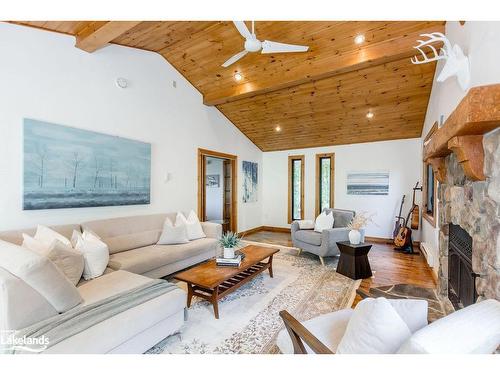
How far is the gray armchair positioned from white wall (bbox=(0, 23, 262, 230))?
215 cm

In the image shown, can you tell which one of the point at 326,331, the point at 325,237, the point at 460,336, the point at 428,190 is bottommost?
the point at 326,331

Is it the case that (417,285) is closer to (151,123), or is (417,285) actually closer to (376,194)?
(376,194)

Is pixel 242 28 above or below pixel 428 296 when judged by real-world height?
above

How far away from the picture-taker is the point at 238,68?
411 cm

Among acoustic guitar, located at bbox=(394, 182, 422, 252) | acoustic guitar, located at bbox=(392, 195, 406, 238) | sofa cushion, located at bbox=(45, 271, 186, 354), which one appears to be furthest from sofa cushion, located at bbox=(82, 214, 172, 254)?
acoustic guitar, located at bbox=(392, 195, 406, 238)

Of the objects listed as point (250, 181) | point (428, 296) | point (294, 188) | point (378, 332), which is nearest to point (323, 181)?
point (294, 188)

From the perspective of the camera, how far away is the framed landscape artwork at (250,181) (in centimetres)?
627

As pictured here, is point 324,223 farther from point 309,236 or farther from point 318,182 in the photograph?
point 318,182

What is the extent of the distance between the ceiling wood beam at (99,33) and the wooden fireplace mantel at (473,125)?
9.81 feet

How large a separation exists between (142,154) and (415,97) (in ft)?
14.9

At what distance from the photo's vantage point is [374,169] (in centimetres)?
551

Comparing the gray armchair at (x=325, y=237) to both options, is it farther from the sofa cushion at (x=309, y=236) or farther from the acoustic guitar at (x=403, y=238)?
Answer: the acoustic guitar at (x=403, y=238)

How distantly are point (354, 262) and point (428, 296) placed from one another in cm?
84
